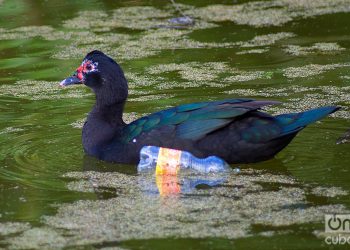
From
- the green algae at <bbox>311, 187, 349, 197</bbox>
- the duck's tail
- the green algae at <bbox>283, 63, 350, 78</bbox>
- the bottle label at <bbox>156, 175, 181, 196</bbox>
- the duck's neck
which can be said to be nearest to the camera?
the green algae at <bbox>311, 187, 349, 197</bbox>

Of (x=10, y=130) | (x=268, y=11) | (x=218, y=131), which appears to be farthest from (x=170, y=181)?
(x=268, y=11)

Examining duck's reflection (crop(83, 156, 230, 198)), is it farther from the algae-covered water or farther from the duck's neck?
the duck's neck

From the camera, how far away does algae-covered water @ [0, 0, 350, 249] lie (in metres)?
5.52

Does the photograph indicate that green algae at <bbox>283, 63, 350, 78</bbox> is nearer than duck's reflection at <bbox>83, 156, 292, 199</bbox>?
No

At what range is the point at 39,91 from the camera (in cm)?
900

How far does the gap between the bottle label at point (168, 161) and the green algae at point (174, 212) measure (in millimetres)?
186

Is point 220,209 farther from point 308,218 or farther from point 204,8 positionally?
point 204,8

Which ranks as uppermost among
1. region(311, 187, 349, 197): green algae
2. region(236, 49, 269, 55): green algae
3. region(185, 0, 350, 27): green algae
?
region(185, 0, 350, 27): green algae

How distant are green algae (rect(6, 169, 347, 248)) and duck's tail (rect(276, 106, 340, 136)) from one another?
14.3 inches

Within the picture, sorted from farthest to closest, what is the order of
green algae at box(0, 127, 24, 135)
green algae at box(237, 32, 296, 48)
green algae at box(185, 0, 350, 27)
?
green algae at box(185, 0, 350, 27) → green algae at box(237, 32, 296, 48) → green algae at box(0, 127, 24, 135)

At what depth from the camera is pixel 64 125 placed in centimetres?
802

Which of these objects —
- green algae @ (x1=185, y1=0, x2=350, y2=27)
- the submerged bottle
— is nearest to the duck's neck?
the submerged bottle

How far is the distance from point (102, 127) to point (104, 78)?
0.37 metres

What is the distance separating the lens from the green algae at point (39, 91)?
8.85 meters
